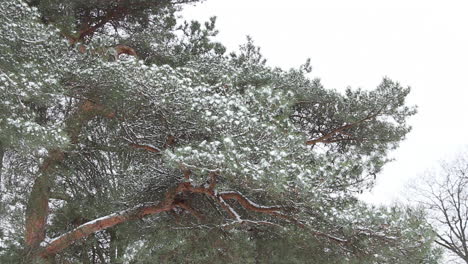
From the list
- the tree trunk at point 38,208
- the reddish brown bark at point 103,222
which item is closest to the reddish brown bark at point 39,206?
the tree trunk at point 38,208

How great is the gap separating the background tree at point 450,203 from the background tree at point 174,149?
664 cm

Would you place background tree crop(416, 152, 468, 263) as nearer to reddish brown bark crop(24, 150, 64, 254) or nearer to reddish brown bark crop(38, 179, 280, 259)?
reddish brown bark crop(38, 179, 280, 259)

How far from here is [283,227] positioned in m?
4.95

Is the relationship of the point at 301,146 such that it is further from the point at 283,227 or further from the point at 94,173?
the point at 94,173

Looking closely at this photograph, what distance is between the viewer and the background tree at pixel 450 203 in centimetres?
1239

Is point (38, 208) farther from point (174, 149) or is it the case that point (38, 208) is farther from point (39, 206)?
point (174, 149)

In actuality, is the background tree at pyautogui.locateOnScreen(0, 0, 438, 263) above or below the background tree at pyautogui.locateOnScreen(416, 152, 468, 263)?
below

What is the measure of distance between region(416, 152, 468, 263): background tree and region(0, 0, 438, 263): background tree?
664 cm

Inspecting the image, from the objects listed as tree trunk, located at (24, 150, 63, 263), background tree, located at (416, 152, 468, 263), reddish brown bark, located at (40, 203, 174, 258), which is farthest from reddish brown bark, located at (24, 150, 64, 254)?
background tree, located at (416, 152, 468, 263)

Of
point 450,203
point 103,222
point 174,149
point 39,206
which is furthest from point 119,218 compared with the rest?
point 450,203

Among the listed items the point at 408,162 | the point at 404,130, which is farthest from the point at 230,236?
the point at 408,162

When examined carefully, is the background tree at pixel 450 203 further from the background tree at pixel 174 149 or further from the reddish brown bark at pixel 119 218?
the reddish brown bark at pixel 119 218

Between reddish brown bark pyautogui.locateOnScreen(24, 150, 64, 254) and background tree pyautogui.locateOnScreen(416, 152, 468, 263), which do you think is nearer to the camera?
reddish brown bark pyautogui.locateOnScreen(24, 150, 64, 254)

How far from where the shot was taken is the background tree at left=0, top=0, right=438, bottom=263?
13.1 feet
